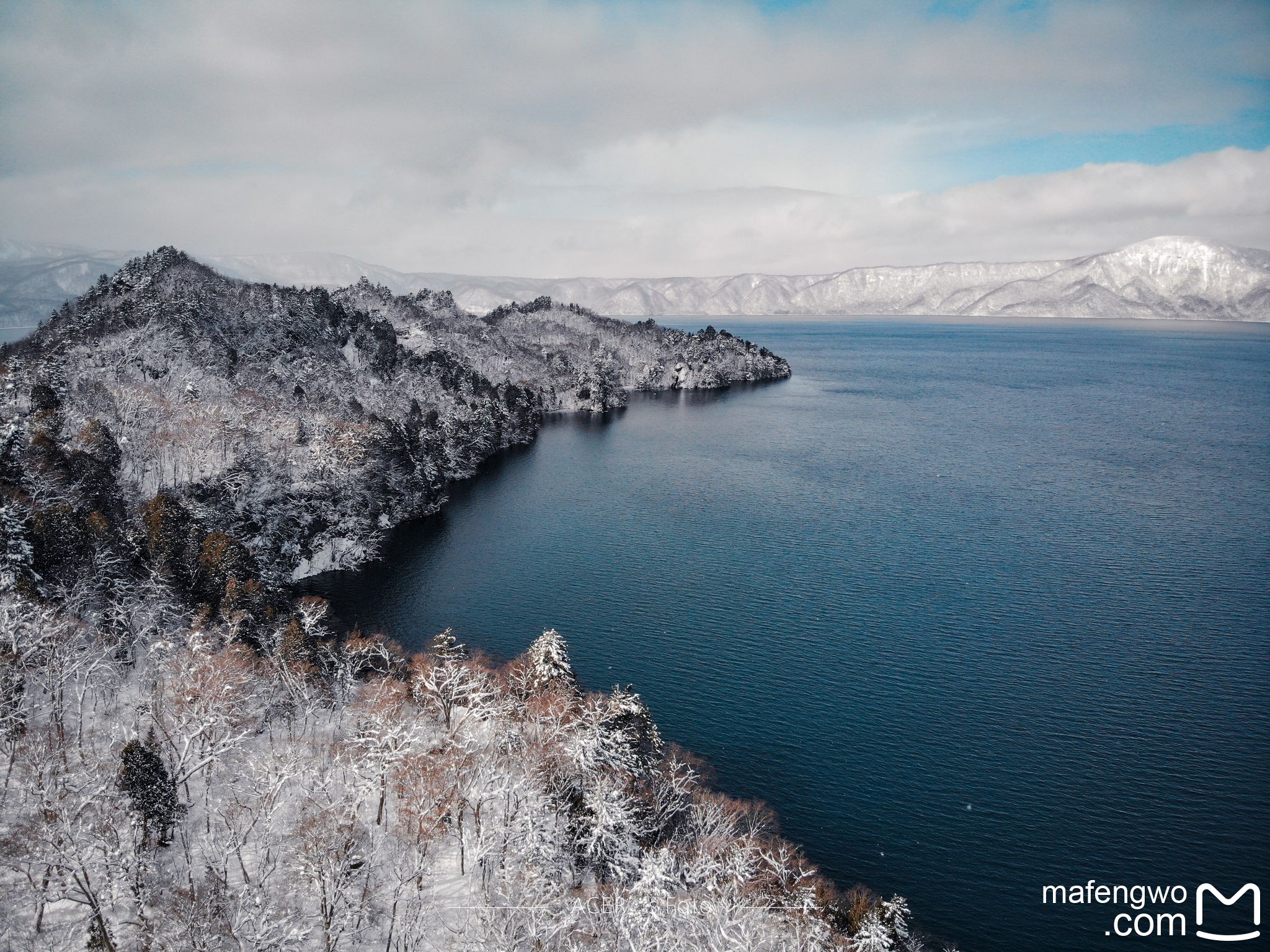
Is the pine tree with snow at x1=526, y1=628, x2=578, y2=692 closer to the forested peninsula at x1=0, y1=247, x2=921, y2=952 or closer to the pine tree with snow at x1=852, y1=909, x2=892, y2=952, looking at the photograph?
the forested peninsula at x1=0, y1=247, x2=921, y2=952

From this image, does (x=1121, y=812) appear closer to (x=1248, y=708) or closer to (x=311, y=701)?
(x=1248, y=708)

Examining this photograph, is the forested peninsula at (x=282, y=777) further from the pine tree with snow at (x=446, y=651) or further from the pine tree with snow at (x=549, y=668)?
the pine tree with snow at (x=446, y=651)

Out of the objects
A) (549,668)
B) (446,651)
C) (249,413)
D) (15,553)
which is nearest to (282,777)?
(549,668)

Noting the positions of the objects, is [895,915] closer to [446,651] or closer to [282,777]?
[282,777]

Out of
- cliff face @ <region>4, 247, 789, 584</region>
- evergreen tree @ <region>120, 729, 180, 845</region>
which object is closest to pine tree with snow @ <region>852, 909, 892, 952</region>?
evergreen tree @ <region>120, 729, 180, 845</region>

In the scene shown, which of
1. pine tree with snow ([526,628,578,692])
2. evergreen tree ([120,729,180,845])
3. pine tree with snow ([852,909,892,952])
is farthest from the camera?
pine tree with snow ([526,628,578,692])
